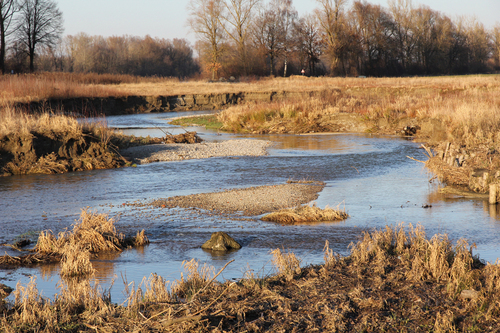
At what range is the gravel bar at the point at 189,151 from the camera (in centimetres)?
1639

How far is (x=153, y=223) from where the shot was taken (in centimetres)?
795

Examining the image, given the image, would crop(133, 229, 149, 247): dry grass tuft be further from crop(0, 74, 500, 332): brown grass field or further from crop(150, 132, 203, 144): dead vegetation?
crop(150, 132, 203, 144): dead vegetation

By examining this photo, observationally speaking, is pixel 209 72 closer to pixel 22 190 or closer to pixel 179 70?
Result: pixel 179 70

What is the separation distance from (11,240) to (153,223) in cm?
218

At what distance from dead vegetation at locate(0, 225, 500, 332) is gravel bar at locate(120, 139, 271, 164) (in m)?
11.4

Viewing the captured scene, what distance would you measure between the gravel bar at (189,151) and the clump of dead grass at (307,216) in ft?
28.5

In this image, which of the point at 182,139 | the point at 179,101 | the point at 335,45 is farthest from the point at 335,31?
the point at 182,139

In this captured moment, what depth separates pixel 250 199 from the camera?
9602mm

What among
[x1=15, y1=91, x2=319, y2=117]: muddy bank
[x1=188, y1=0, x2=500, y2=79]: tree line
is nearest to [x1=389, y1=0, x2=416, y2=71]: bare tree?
[x1=188, y1=0, x2=500, y2=79]: tree line

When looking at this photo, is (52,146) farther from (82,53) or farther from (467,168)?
(82,53)

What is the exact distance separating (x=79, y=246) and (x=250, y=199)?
13.5ft

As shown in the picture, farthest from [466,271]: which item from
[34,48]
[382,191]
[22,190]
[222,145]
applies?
[34,48]

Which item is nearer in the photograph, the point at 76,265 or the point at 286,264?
the point at 286,264

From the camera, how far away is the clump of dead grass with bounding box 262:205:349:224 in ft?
26.1
